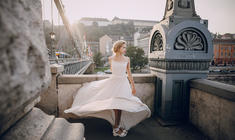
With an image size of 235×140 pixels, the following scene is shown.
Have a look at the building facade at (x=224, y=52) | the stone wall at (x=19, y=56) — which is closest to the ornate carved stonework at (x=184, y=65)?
the stone wall at (x=19, y=56)

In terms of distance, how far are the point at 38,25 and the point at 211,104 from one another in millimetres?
2753

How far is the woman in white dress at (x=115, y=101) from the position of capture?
93.4 inches

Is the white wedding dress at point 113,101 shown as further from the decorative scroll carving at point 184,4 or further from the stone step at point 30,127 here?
the decorative scroll carving at point 184,4

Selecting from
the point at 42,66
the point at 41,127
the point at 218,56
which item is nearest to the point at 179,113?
the point at 41,127

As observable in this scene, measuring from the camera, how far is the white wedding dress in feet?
7.75

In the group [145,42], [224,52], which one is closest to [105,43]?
[145,42]

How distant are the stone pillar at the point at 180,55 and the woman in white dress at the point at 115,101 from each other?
27.6 inches

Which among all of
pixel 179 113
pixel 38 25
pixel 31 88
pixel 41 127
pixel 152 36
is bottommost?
pixel 179 113

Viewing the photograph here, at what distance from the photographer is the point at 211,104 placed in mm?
2377

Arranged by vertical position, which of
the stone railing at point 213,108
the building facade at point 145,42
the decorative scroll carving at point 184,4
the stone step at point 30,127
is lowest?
the stone railing at point 213,108

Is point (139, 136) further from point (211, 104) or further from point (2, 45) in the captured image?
point (2, 45)

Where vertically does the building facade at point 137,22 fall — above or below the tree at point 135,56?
above

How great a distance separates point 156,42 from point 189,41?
68 cm

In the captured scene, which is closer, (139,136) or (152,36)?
(139,136)
